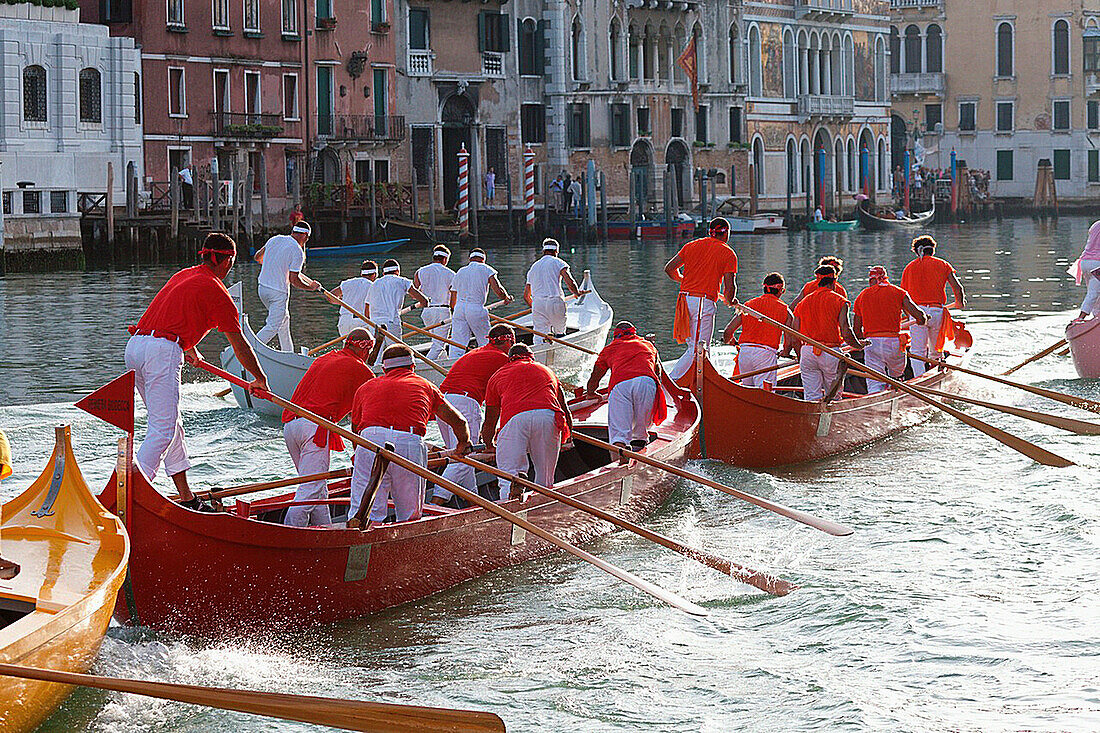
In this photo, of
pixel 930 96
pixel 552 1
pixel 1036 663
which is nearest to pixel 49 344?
pixel 1036 663

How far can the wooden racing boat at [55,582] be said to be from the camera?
607 cm

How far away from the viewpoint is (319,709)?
5.59 m

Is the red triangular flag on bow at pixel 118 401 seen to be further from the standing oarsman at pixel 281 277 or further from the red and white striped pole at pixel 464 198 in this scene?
the red and white striped pole at pixel 464 198

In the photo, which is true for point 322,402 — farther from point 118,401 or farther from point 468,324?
point 468,324

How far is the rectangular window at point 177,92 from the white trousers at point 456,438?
25.9 meters

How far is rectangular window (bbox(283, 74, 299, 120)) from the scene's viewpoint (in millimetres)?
37062

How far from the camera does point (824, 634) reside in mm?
8148

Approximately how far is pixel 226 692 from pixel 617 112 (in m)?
39.2

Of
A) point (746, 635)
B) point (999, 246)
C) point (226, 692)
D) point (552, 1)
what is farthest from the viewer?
point (552, 1)

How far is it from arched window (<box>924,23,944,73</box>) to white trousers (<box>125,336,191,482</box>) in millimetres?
51491

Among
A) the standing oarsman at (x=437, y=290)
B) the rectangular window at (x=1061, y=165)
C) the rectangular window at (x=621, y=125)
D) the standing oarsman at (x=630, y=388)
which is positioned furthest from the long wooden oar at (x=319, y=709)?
the rectangular window at (x=1061, y=165)

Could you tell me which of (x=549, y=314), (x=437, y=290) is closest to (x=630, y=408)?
(x=437, y=290)

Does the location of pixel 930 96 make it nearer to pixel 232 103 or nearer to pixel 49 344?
pixel 232 103

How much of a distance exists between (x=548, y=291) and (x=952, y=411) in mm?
5291
